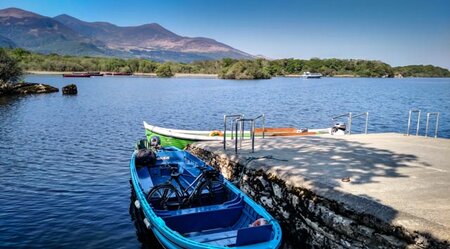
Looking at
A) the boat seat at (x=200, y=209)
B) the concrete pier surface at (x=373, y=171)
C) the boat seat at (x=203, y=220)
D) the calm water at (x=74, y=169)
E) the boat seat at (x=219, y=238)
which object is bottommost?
the calm water at (x=74, y=169)

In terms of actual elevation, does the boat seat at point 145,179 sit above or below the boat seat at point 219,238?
above

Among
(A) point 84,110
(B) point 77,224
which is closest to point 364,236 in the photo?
(B) point 77,224

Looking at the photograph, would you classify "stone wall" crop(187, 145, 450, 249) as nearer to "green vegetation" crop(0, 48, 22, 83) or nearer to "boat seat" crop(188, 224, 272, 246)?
"boat seat" crop(188, 224, 272, 246)

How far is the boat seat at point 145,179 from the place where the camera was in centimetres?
Answer: 1231

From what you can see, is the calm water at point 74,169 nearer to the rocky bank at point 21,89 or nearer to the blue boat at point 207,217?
the blue boat at point 207,217

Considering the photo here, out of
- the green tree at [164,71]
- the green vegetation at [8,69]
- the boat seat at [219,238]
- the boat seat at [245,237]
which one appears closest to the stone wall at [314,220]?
the boat seat at [245,237]

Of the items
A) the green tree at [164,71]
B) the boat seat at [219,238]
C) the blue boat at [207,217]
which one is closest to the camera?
the blue boat at [207,217]

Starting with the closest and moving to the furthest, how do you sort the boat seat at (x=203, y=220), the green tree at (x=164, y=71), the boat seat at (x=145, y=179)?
the boat seat at (x=203, y=220) < the boat seat at (x=145, y=179) < the green tree at (x=164, y=71)

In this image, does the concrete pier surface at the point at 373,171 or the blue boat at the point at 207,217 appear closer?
the concrete pier surface at the point at 373,171

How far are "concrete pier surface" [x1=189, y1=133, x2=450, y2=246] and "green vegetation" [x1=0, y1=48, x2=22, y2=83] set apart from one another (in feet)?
186

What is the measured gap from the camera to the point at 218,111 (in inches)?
1820

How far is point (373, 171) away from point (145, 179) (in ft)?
25.3

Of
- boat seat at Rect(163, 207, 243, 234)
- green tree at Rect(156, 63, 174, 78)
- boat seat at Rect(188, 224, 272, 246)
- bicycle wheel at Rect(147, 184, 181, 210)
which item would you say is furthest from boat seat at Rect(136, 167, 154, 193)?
green tree at Rect(156, 63, 174, 78)

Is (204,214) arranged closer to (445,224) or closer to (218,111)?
(445,224)
